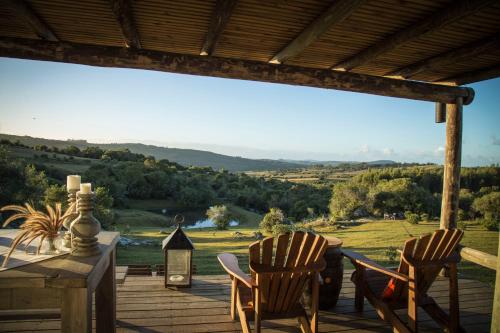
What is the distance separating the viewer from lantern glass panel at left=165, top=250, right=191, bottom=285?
10.1 ft

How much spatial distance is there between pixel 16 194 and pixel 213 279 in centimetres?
836

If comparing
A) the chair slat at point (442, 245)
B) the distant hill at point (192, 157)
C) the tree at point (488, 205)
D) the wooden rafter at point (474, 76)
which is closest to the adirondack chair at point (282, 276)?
the chair slat at point (442, 245)

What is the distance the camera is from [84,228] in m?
1.63

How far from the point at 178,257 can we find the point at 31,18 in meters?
2.27

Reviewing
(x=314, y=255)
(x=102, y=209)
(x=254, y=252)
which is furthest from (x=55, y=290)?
(x=102, y=209)

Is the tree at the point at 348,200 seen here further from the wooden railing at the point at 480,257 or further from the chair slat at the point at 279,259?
the chair slat at the point at 279,259

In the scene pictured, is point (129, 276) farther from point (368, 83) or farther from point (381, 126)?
point (381, 126)

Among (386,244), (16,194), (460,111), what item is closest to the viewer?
(460,111)

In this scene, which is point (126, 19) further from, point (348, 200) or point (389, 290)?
point (348, 200)

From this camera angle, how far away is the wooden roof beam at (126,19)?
211cm

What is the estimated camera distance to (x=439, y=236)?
87.2 inches

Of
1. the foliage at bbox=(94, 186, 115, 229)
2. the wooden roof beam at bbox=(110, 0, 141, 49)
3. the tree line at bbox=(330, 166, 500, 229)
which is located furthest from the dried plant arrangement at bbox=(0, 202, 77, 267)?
the tree line at bbox=(330, 166, 500, 229)

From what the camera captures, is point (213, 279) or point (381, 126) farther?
point (381, 126)

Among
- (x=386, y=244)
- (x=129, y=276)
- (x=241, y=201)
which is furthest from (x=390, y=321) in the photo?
(x=241, y=201)
